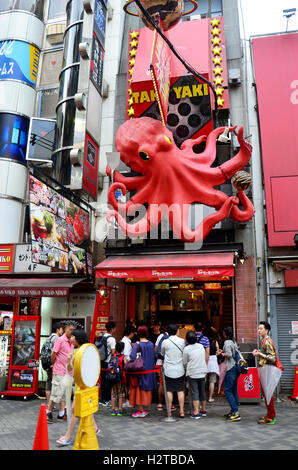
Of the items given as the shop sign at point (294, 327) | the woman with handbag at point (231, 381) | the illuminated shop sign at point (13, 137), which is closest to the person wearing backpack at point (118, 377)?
the woman with handbag at point (231, 381)

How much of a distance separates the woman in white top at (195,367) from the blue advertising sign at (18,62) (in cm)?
1212

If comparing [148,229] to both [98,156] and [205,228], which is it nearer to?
[205,228]

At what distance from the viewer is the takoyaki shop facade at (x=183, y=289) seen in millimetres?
10156

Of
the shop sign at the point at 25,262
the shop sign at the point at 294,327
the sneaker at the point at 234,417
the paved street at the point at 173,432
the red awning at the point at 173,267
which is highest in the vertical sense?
the shop sign at the point at 25,262

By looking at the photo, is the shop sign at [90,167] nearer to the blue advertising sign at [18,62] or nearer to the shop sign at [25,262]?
the shop sign at [25,262]

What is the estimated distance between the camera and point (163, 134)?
34.7 ft

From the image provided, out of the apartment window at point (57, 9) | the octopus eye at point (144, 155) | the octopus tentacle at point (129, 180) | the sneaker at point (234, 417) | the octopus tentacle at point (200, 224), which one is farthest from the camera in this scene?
the apartment window at point (57, 9)

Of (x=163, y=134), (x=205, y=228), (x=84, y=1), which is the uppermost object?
(x=84, y=1)

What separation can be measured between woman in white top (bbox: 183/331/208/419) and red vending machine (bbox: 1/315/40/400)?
4.63 metres

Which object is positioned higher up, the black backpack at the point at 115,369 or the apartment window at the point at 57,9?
the apartment window at the point at 57,9

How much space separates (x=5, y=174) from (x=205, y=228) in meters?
7.84

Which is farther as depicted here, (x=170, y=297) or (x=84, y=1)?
(x=170, y=297)

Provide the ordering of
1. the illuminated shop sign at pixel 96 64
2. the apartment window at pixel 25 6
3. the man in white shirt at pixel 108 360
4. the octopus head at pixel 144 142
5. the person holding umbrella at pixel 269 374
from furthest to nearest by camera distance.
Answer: the apartment window at pixel 25 6, the illuminated shop sign at pixel 96 64, the octopus head at pixel 144 142, the man in white shirt at pixel 108 360, the person holding umbrella at pixel 269 374
